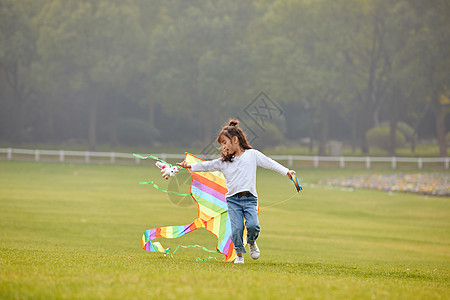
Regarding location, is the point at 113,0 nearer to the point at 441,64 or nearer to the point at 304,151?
the point at 304,151

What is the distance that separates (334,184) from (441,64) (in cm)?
1747

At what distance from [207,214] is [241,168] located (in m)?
1.10

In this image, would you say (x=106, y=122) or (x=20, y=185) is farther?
(x=106, y=122)

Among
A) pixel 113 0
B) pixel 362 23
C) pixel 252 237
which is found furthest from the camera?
pixel 113 0

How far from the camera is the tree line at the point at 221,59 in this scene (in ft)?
154

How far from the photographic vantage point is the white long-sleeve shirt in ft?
26.9

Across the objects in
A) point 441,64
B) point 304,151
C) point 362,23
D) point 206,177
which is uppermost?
point 362,23

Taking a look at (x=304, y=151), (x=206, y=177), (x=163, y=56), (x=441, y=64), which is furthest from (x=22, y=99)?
(x=206, y=177)

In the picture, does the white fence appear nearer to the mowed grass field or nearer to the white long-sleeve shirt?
the mowed grass field

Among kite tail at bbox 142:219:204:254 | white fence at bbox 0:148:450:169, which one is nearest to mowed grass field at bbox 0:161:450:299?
kite tail at bbox 142:219:204:254

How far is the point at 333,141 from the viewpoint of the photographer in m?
59.6

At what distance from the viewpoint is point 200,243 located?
46.7ft

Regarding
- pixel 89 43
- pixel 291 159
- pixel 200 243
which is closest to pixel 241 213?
pixel 200 243

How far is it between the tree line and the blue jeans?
3680cm
